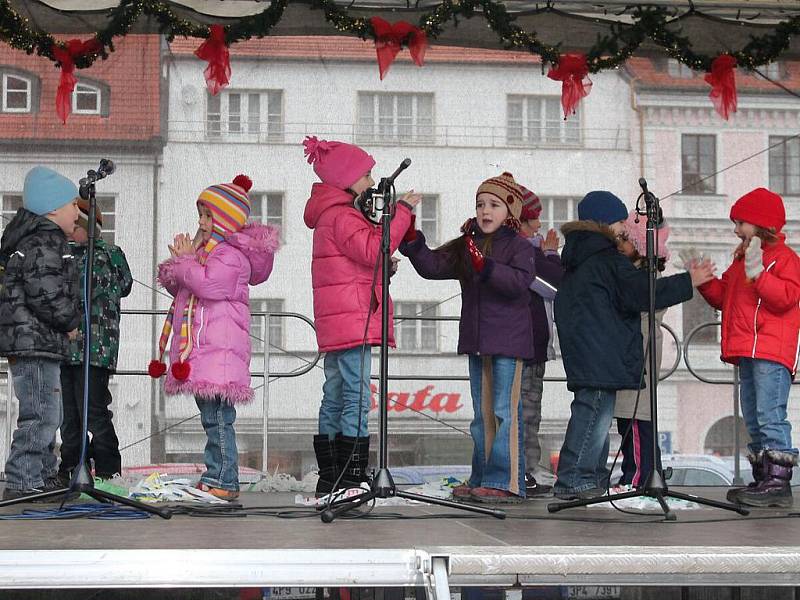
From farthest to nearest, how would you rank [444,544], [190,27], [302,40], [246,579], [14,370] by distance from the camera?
[302,40] < [190,27] < [14,370] < [444,544] < [246,579]

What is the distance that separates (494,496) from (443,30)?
2622 millimetres

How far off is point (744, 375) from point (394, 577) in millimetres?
2651

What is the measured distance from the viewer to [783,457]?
505 cm

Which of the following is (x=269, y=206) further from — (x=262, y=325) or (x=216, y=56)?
(x=216, y=56)

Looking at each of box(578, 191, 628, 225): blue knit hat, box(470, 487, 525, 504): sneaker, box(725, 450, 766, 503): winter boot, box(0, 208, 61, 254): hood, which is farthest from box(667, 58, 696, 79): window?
box(0, 208, 61, 254): hood

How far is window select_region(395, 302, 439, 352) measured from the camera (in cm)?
716

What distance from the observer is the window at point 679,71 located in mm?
7067

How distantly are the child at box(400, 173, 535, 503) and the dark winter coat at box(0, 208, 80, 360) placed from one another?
56.1 inches

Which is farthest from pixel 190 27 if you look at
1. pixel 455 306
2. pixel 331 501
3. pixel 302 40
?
pixel 331 501

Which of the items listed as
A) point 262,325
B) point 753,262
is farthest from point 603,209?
point 262,325

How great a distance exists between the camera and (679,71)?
7.20 m

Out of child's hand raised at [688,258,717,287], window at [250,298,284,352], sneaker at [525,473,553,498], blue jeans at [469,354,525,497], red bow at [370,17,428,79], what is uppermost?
red bow at [370,17,428,79]

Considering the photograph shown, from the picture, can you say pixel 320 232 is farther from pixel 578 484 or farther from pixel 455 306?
pixel 455 306

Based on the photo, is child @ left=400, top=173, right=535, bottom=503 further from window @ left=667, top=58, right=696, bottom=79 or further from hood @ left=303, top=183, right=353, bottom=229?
window @ left=667, top=58, right=696, bottom=79
